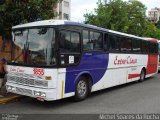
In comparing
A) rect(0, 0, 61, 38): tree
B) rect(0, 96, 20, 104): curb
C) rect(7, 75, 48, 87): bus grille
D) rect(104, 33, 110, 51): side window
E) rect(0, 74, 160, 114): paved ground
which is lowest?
rect(0, 74, 160, 114): paved ground

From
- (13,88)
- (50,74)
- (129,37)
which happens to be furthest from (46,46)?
(129,37)

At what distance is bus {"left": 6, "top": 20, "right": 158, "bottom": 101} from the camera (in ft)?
29.6

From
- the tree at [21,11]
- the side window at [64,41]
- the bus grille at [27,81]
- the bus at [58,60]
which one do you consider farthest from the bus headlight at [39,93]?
the tree at [21,11]

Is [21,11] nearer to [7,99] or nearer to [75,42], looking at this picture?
[75,42]

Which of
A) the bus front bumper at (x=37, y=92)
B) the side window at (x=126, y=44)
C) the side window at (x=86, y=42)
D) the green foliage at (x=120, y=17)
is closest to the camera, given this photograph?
the bus front bumper at (x=37, y=92)

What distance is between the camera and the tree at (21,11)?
1209 cm

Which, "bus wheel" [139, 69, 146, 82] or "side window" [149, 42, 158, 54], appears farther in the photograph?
"side window" [149, 42, 158, 54]

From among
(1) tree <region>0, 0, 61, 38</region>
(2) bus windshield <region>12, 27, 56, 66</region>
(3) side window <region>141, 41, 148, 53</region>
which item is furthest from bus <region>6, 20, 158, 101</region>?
(3) side window <region>141, 41, 148, 53</region>

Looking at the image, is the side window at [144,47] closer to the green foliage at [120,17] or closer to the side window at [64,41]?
the side window at [64,41]

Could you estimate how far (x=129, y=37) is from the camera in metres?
14.7

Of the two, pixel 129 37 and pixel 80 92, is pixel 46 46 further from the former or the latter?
pixel 129 37

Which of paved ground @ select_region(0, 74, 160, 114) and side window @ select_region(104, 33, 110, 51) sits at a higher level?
side window @ select_region(104, 33, 110, 51)

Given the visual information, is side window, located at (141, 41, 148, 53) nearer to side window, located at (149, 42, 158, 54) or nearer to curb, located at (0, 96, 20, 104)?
side window, located at (149, 42, 158, 54)

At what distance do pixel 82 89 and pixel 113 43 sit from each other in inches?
124
